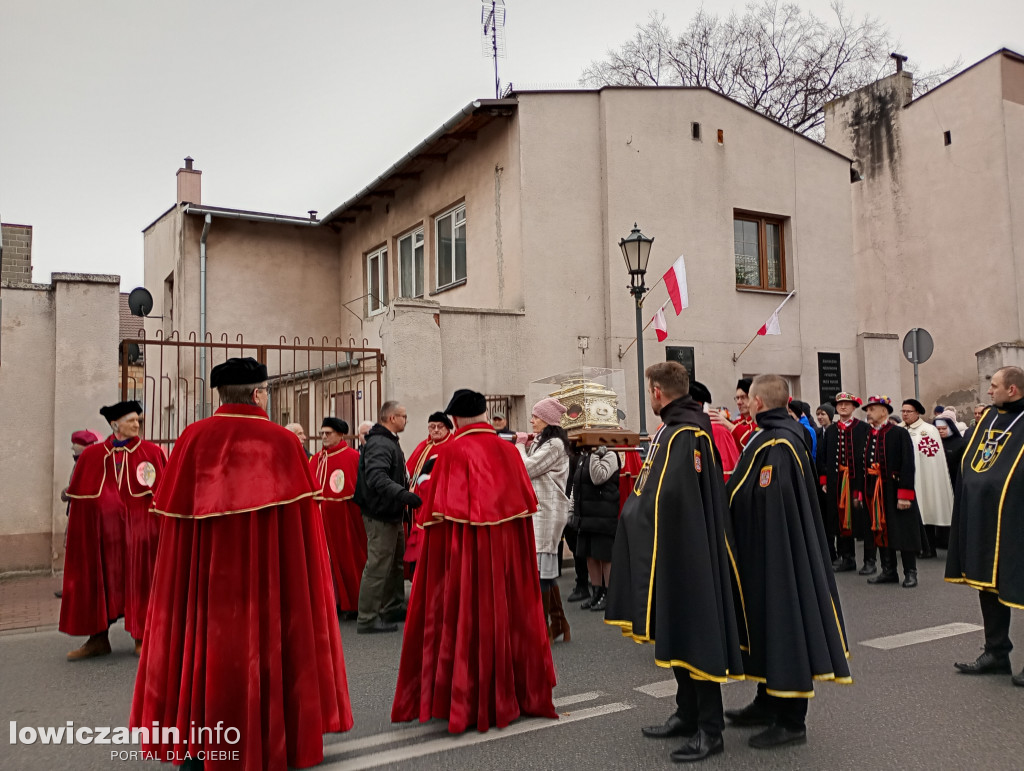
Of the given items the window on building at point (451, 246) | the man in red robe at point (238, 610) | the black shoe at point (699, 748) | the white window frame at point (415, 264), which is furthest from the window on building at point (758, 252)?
the man in red robe at point (238, 610)

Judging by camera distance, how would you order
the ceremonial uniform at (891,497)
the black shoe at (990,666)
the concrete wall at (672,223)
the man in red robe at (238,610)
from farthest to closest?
the concrete wall at (672,223) → the ceremonial uniform at (891,497) → the black shoe at (990,666) → the man in red robe at (238,610)

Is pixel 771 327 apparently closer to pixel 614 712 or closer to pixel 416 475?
pixel 416 475

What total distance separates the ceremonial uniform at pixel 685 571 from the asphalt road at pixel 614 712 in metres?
0.40

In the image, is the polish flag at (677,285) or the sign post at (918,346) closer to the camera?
the polish flag at (677,285)

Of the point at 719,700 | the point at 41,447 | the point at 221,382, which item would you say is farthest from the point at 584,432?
the point at 41,447

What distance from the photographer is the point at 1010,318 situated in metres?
20.8

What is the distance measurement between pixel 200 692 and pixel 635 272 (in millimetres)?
8755

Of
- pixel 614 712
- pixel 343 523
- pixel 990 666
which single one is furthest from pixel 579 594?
pixel 990 666

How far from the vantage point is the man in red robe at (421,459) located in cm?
826

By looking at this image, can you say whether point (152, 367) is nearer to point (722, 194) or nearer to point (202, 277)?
point (202, 277)

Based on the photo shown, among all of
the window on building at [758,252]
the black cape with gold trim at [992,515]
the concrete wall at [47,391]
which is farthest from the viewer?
the window on building at [758,252]

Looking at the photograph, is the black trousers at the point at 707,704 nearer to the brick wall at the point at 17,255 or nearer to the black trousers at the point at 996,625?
the black trousers at the point at 996,625

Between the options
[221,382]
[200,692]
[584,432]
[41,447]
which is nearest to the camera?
[200,692]

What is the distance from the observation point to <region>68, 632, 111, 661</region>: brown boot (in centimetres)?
719
